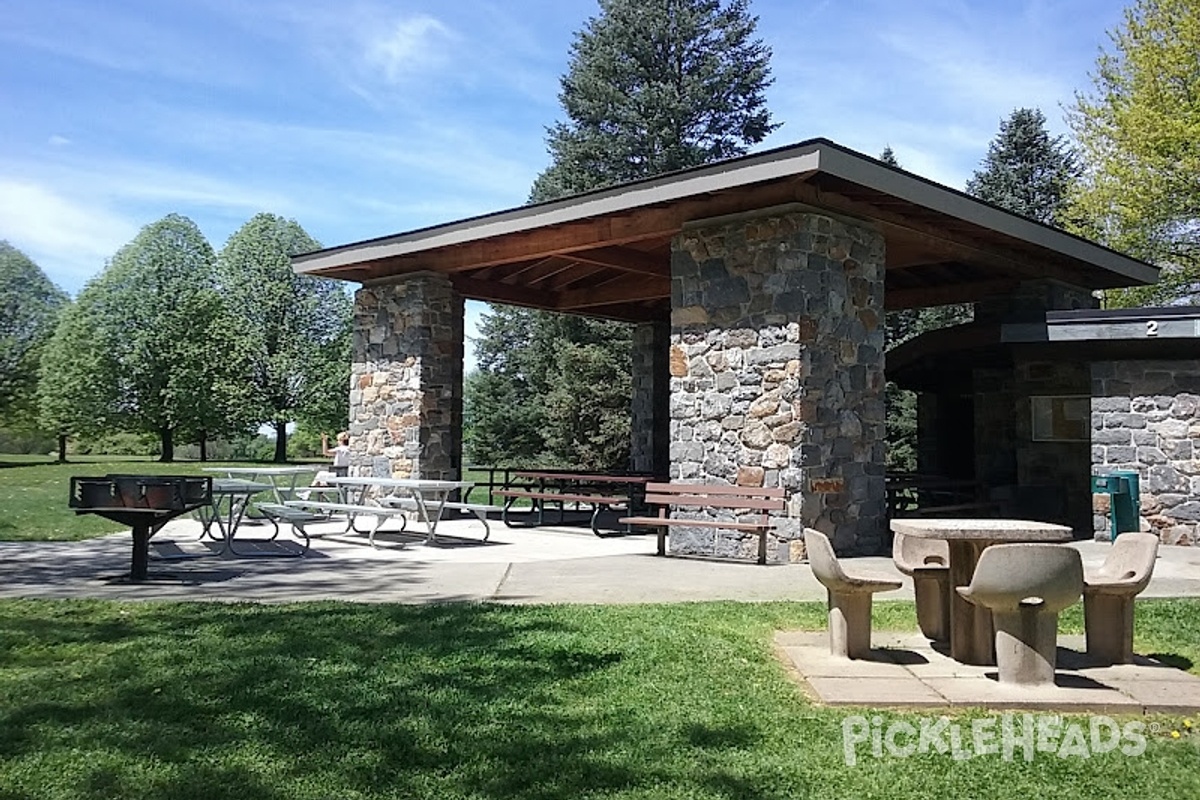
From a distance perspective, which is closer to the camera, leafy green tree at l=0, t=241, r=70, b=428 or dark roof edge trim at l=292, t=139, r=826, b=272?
dark roof edge trim at l=292, t=139, r=826, b=272

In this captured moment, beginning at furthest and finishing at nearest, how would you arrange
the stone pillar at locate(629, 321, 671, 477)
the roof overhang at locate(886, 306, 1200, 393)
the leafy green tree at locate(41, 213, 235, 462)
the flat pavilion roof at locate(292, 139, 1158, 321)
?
the leafy green tree at locate(41, 213, 235, 462), the stone pillar at locate(629, 321, 671, 477), the roof overhang at locate(886, 306, 1200, 393), the flat pavilion roof at locate(292, 139, 1158, 321)

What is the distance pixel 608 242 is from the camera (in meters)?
10.3

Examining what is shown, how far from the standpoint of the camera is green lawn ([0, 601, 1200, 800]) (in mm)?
3102

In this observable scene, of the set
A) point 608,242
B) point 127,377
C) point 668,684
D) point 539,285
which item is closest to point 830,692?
point 668,684

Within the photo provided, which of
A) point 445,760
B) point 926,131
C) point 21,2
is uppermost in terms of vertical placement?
point 926,131

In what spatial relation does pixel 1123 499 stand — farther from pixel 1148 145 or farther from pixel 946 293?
pixel 1148 145

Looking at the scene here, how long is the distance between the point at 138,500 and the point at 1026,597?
583 centimetres

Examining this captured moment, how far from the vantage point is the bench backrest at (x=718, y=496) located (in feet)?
27.9

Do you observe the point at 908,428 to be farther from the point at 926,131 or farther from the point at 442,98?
the point at 442,98

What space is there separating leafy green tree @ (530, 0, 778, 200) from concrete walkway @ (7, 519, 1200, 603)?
18640 millimetres

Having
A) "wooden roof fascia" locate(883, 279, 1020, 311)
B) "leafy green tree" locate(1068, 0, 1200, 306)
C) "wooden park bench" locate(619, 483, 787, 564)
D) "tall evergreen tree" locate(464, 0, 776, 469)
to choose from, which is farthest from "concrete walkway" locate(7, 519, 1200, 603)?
"tall evergreen tree" locate(464, 0, 776, 469)

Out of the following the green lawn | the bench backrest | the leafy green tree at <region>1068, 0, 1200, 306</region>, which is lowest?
the green lawn

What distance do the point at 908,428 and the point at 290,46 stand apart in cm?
1803

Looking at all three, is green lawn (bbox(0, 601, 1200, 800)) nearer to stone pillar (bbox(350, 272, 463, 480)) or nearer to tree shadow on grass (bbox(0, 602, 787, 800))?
tree shadow on grass (bbox(0, 602, 787, 800))
